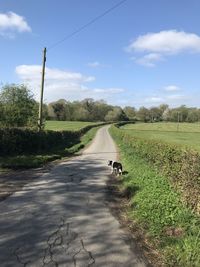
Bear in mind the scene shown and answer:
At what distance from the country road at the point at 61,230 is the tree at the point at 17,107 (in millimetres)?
26040

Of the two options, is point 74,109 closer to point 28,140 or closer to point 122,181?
point 28,140

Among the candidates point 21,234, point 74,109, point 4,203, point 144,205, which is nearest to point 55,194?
point 4,203

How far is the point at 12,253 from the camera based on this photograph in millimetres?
7680

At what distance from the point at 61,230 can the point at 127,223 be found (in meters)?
2.00

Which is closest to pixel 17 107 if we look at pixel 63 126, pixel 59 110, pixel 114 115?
pixel 63 126

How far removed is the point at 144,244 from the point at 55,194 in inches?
233

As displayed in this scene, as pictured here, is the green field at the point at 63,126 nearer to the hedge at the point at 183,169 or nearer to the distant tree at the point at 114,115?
the hedge at the point at 183,169

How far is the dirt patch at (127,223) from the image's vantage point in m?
8.04

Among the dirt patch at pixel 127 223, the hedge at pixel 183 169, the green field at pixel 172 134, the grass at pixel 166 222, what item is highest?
the hedge at pixel 183 169

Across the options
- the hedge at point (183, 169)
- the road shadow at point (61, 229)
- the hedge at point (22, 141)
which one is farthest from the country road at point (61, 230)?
the hedge at point (22, 141)

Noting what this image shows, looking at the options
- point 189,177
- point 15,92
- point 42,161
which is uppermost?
point 15,92

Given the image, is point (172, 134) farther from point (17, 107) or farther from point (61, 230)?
point (61, 230)

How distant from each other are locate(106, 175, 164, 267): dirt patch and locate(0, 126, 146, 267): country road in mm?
187

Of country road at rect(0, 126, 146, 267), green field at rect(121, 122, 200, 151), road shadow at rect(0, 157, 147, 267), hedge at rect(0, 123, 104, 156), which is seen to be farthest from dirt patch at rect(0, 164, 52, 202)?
green field at rect(121, 122, 200, 151)
